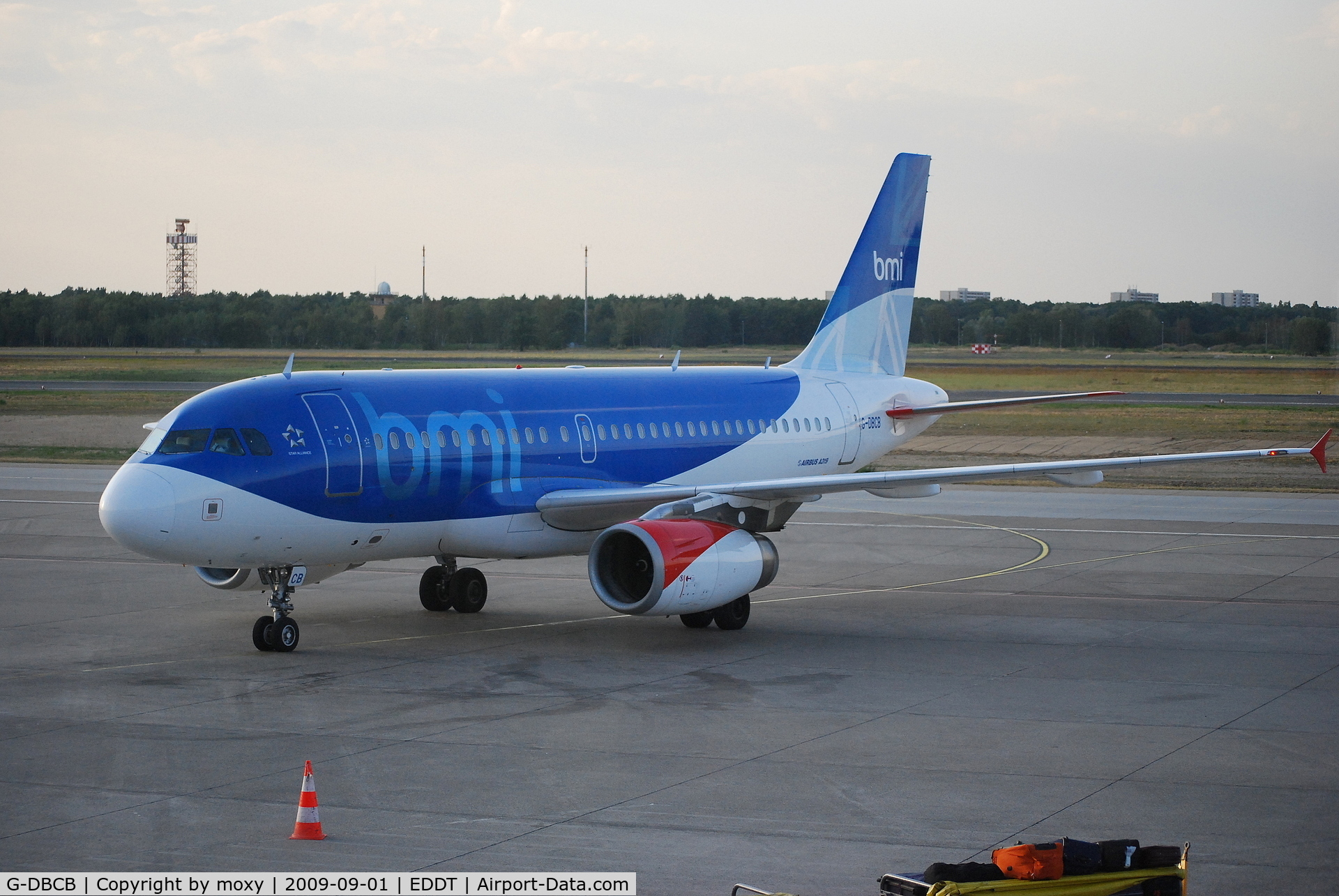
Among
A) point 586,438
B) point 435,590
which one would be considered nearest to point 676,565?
point 586,438

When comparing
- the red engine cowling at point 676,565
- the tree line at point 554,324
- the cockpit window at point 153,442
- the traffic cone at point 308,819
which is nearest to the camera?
the traffic cone at point 308,819

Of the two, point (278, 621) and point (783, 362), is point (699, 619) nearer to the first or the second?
point (278, 621)

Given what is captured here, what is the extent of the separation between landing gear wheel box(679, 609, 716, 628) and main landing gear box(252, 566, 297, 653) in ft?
18.3

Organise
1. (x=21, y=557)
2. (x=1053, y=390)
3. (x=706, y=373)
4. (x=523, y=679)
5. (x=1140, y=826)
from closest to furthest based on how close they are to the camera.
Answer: (x=1140, y=826)
(x=523, y=679)
(x=706, y=373)
(x=21, y=557)
(x=1053, y=390)

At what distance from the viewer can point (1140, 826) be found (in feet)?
38.6

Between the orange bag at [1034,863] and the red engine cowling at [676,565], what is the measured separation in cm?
1011

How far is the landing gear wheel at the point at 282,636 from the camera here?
19375 mm

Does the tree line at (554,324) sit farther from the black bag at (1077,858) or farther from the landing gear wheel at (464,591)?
the black bag at (1077,858)

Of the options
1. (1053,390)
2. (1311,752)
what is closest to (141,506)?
(1311,752)

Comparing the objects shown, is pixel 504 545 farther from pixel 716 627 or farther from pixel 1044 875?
pixel 1044 875

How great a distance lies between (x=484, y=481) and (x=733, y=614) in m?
4.08

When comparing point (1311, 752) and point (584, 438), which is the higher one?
point (584, 438)

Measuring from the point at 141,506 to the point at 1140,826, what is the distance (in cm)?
1217

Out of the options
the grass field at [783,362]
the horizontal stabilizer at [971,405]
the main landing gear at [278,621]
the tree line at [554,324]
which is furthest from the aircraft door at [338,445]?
the tree line at [554,324]
